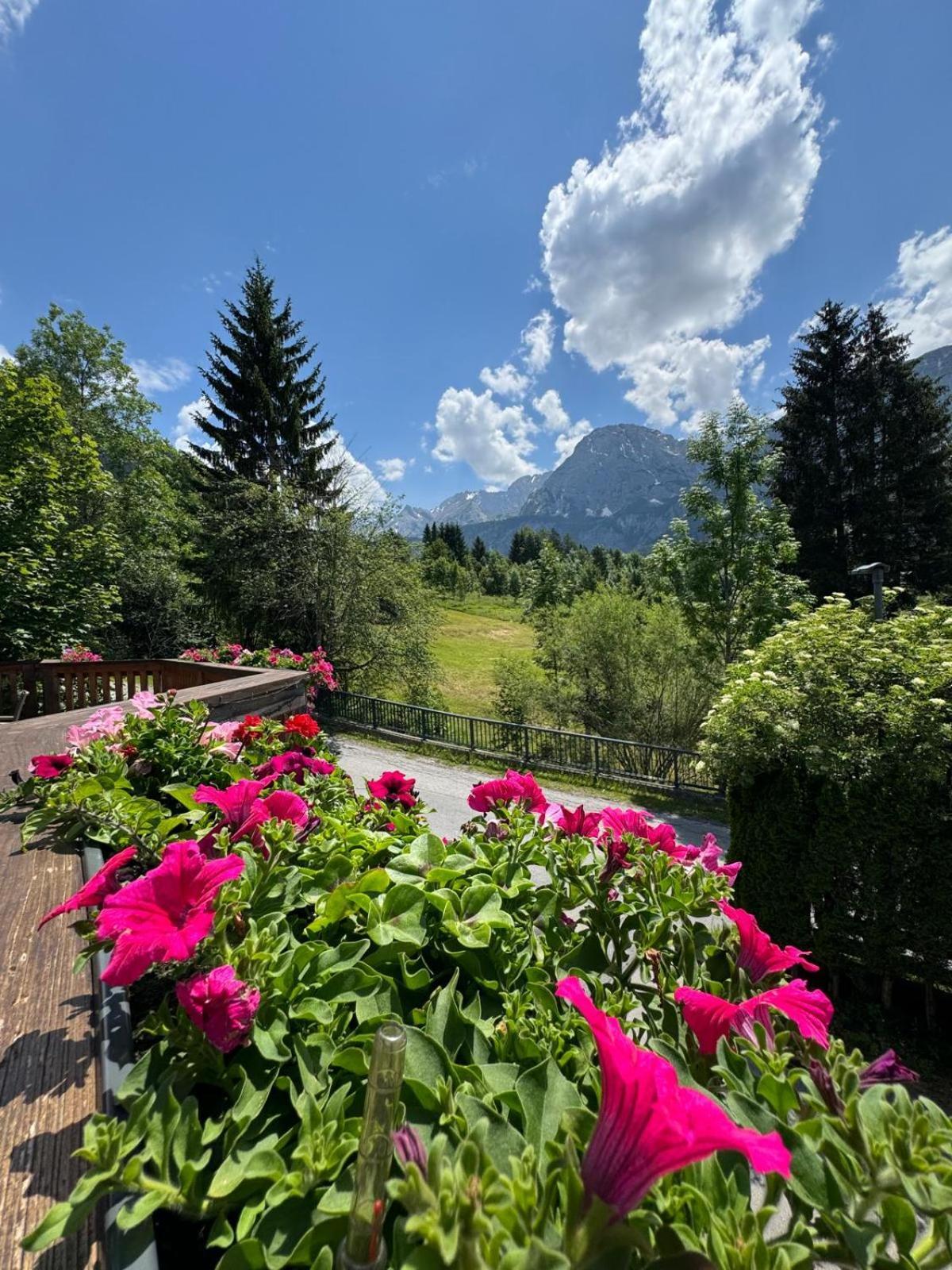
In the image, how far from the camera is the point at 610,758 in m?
10.5

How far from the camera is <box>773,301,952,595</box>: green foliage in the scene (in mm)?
17125

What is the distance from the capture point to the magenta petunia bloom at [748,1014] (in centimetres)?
79

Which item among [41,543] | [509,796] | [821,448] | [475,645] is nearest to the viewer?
[509,796]

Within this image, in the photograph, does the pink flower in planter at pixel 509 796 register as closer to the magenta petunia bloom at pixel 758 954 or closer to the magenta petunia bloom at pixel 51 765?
the magenta petunia bloom at pixel 758 954

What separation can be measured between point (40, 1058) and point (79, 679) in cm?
589

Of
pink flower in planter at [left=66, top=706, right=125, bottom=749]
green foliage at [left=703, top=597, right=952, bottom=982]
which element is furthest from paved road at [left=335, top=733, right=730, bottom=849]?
pink flower in planter at [left=66, top=706, right=125, bottom=749]

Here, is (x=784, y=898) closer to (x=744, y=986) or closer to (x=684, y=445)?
(x=744, y=986)

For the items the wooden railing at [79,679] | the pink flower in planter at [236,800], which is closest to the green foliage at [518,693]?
the wooden railing at [79,679]

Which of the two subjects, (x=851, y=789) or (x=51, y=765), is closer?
(x=51, y=765)

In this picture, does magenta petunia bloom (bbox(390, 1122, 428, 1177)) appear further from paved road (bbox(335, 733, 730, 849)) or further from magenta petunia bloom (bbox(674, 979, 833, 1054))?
paved road (bbox(335, 733, 730, 849))

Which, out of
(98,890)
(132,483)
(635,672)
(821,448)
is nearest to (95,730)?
(98,890)

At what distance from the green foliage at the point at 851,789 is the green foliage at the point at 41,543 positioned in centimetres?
837

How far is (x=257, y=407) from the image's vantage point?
16.8 metres

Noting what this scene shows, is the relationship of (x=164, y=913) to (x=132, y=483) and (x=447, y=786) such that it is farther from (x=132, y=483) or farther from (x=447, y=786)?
(x=132, y=483)
